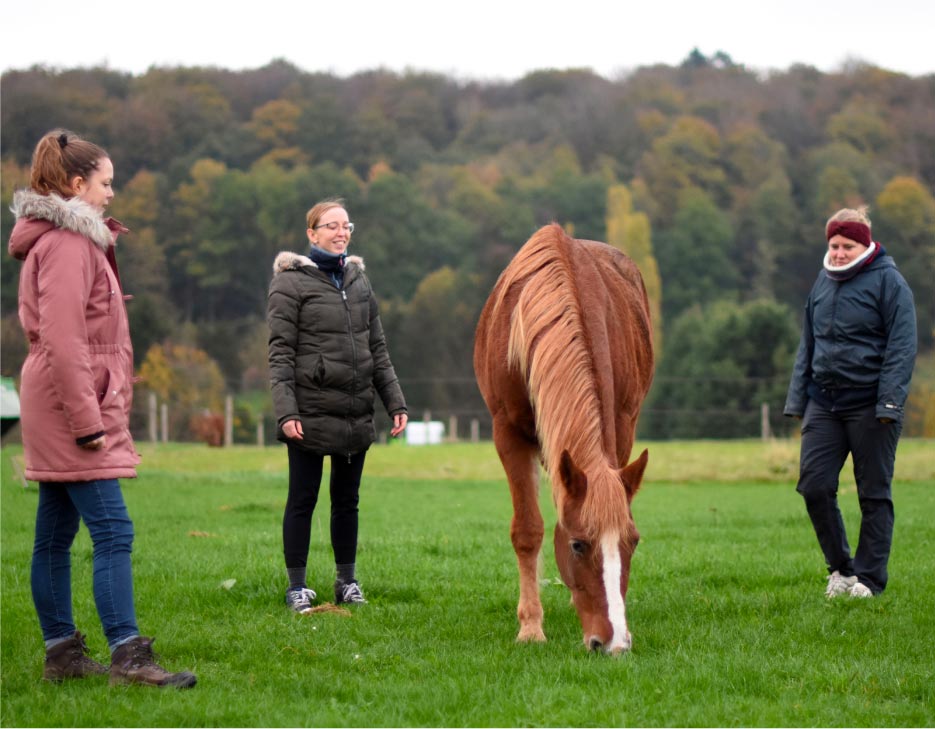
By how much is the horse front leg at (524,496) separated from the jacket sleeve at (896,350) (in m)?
2.08

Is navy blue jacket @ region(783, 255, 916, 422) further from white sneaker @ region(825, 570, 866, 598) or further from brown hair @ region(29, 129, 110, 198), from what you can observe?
brown hair @ region(29, 129, 110, 198)

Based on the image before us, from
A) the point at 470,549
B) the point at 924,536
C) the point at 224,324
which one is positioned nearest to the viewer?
the point at 470,549

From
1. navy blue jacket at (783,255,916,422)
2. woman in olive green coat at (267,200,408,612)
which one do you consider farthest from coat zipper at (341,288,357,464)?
navy blue jacket at (783,255,916,422)

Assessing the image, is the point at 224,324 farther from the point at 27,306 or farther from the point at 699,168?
the point at 27,306

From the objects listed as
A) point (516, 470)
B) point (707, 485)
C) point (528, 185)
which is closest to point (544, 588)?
point (516, 470)

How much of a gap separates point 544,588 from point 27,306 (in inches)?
145

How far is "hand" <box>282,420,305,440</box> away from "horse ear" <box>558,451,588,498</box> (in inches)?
67.4

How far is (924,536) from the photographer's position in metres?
9.36

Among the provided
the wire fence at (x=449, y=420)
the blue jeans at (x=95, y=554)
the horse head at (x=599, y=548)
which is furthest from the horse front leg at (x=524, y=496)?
the wire fence at (x=449, y=420)

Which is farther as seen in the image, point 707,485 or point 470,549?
point 707,485

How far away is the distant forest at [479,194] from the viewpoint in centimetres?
5553

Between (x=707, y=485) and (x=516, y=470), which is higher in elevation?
(x=516, y=470)

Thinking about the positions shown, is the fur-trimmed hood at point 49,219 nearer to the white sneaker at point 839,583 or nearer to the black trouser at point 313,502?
the black trouser at point 313,502

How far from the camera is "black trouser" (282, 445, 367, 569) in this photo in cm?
621
